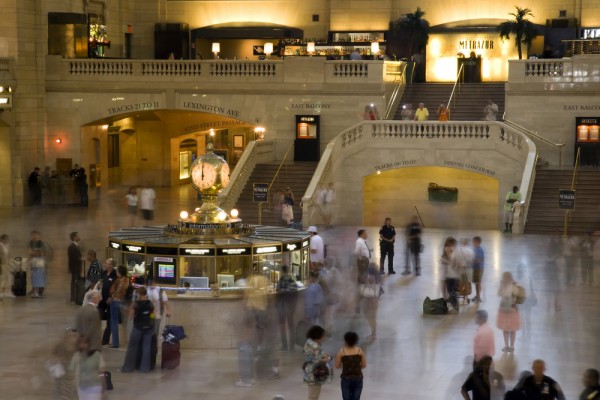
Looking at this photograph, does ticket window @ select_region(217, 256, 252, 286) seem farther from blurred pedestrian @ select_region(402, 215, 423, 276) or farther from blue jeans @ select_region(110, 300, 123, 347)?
blurred pedestrian @ select_region(402, 215, 423, 276)

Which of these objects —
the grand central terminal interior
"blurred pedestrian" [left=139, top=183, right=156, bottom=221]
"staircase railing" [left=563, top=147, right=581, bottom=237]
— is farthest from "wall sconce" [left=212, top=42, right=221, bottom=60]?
"staircase railing" [left=563, top=147, right=581, bottom=237]

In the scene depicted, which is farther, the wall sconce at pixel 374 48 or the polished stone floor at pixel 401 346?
the wall sconce at pixel 374 48

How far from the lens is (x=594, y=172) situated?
33.1m

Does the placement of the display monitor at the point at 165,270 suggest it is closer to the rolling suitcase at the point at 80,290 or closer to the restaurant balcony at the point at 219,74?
the rolling suitcase at the point at 80,290

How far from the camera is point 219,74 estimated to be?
37719mm

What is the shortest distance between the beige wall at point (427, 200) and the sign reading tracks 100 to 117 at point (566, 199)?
531 centimetres

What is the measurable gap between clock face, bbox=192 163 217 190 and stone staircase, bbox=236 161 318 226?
1152cm

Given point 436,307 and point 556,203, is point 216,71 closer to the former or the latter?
point 556,203

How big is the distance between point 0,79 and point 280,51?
1168cm

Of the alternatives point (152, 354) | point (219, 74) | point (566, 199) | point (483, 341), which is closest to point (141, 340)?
point (152, 354)

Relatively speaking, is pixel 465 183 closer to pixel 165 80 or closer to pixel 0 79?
pixel 165 80

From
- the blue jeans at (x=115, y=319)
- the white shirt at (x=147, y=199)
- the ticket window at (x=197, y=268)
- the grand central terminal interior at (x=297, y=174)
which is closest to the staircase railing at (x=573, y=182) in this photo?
the grand central terminal interior at (x=297, y=174)

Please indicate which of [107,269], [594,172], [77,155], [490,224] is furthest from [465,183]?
[107,269]

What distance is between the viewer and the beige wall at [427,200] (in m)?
34.4
